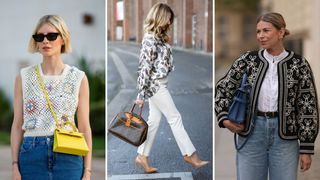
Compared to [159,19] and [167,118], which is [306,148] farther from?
[159,19]

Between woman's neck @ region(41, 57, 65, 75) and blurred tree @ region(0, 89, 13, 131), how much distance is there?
6844mm

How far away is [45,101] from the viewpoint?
4191 millimetres

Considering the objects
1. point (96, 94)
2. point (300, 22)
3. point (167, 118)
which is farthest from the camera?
point (300, 22)

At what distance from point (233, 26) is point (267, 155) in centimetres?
2674

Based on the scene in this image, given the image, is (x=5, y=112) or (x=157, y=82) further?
(x=5, y=112)

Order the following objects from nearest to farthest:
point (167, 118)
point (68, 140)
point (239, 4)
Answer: point (68, 140) → point (167, 118) → point (239, 4)

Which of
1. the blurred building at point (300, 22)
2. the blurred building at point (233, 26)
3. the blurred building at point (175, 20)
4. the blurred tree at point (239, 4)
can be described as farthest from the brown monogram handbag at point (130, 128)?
the blurred tree at point (239, 4)

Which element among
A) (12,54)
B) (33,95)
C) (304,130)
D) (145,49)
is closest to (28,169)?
(33,95)

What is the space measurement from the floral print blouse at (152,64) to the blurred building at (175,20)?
3.7 inches

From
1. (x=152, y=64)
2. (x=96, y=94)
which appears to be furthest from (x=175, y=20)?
(x=96, y=94)

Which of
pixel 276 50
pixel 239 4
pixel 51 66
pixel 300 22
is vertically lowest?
pixel 51 66

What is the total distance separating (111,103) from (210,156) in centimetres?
78

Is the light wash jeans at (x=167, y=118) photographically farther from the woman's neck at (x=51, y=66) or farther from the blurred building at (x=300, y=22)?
the blurred building at (x=300, y=22)

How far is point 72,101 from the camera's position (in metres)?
4.23
